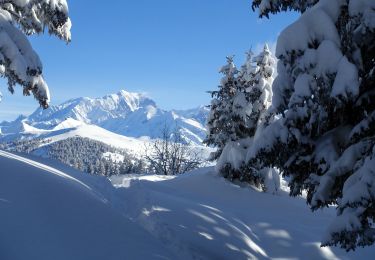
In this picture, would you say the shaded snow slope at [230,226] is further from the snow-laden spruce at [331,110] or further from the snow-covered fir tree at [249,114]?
the snow-laden spruce at [331,110]

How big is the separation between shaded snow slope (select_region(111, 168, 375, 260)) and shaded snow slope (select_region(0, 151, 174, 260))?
5.35ft

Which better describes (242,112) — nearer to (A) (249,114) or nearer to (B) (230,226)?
(A) (249,114)

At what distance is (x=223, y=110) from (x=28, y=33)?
10.2 meters

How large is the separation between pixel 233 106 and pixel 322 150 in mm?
13072

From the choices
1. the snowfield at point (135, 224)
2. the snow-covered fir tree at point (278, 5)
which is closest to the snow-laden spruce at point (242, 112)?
the snowfield at point (135, 224)

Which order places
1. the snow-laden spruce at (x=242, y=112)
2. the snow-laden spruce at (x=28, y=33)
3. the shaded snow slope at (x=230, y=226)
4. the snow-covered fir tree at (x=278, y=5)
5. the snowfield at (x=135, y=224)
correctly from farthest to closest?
the snow-laden spruce at (x=242, y=112) → the snow-laden spruce at (x=28, y=33) → the shaded snow slope at (x=230, y=226) → the snow-covered fir tree at (x=278, y=5) → the snowfield at (x=135, y=224)

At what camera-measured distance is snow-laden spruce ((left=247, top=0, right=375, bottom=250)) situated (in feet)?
19.6

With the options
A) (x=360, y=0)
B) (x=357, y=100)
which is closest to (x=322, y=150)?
(x=357, y=100)

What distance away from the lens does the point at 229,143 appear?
816 inches

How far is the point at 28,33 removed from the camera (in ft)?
48.6

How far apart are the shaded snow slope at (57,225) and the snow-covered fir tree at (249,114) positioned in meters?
11.7

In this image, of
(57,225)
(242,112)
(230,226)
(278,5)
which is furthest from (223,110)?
(57,225)

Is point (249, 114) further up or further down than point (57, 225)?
further up

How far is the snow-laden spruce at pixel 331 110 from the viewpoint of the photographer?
5.96 meters
